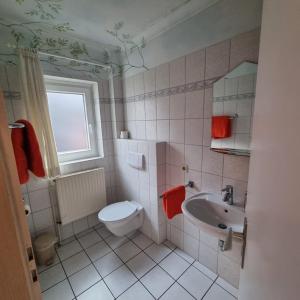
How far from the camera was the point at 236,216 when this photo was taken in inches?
49.5

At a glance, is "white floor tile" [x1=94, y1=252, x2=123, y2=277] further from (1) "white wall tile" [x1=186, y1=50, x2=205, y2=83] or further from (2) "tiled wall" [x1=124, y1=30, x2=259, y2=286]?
(1) "white wall tile" [x1=186, y1=50, x2=205, y2=83]

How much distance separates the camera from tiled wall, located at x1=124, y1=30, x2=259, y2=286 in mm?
1250

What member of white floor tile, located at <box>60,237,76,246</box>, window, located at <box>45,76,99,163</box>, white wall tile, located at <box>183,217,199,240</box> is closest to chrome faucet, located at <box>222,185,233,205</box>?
white wall tile, located at <box>183,217,199,240</box>

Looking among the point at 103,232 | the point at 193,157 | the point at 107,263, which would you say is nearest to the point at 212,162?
the point at 193,157

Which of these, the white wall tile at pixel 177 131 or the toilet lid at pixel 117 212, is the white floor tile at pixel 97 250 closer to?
the toilet lid at pixel 117 212

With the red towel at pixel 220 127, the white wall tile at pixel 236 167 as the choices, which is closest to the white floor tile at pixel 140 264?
the white wall tile at pixel 236 167

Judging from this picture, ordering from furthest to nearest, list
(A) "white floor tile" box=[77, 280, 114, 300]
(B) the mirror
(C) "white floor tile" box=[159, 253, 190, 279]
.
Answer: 1. (C) "white floor tile" box=[159, 253, 190, 279]
2. (A) "white floor tile" box=[77, 280, 114, 300]
3. (B) the mirror

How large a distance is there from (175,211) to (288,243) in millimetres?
1321

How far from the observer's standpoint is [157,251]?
182cm

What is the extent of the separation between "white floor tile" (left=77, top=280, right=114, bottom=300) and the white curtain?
1.11 m

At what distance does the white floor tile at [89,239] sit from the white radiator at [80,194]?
11.2 inches

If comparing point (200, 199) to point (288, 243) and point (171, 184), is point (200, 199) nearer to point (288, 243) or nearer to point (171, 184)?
point (171, 184)

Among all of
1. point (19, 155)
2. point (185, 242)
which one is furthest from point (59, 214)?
point (185, 242)

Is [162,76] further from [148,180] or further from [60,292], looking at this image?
[60,292]
